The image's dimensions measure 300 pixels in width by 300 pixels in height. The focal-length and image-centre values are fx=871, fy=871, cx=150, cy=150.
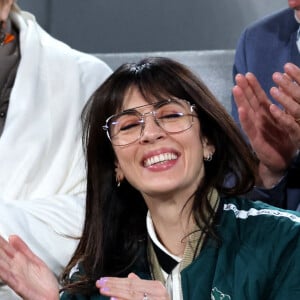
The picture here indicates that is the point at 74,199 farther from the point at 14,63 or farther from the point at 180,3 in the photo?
the point at 180,3

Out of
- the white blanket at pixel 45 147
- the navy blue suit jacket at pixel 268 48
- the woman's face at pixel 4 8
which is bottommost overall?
the white blanket at pixel 45 147

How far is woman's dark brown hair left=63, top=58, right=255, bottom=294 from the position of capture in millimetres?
1437

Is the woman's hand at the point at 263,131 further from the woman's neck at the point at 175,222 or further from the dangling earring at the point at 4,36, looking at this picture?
the dangling earring at the point at 4,36

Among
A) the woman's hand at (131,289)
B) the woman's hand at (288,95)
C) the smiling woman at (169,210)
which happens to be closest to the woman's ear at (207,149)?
the smiling woman at (169,210)

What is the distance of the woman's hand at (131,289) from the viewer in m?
1.18

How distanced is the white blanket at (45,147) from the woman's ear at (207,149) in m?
0.40

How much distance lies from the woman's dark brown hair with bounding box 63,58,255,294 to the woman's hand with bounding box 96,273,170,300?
216mm

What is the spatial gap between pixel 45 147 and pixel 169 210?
56 cm

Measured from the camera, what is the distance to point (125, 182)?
60.2 inches

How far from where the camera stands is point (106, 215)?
4.95 ft

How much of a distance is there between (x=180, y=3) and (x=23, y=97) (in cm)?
60

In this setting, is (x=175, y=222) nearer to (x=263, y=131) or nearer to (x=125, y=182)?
(x=125, y=182)

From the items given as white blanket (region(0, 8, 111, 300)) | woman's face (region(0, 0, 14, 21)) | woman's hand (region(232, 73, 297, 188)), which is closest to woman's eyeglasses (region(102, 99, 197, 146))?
woman's hand (region(232, 73, 297, 188))

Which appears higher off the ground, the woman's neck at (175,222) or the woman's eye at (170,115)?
the woman's eye at (170,115)
